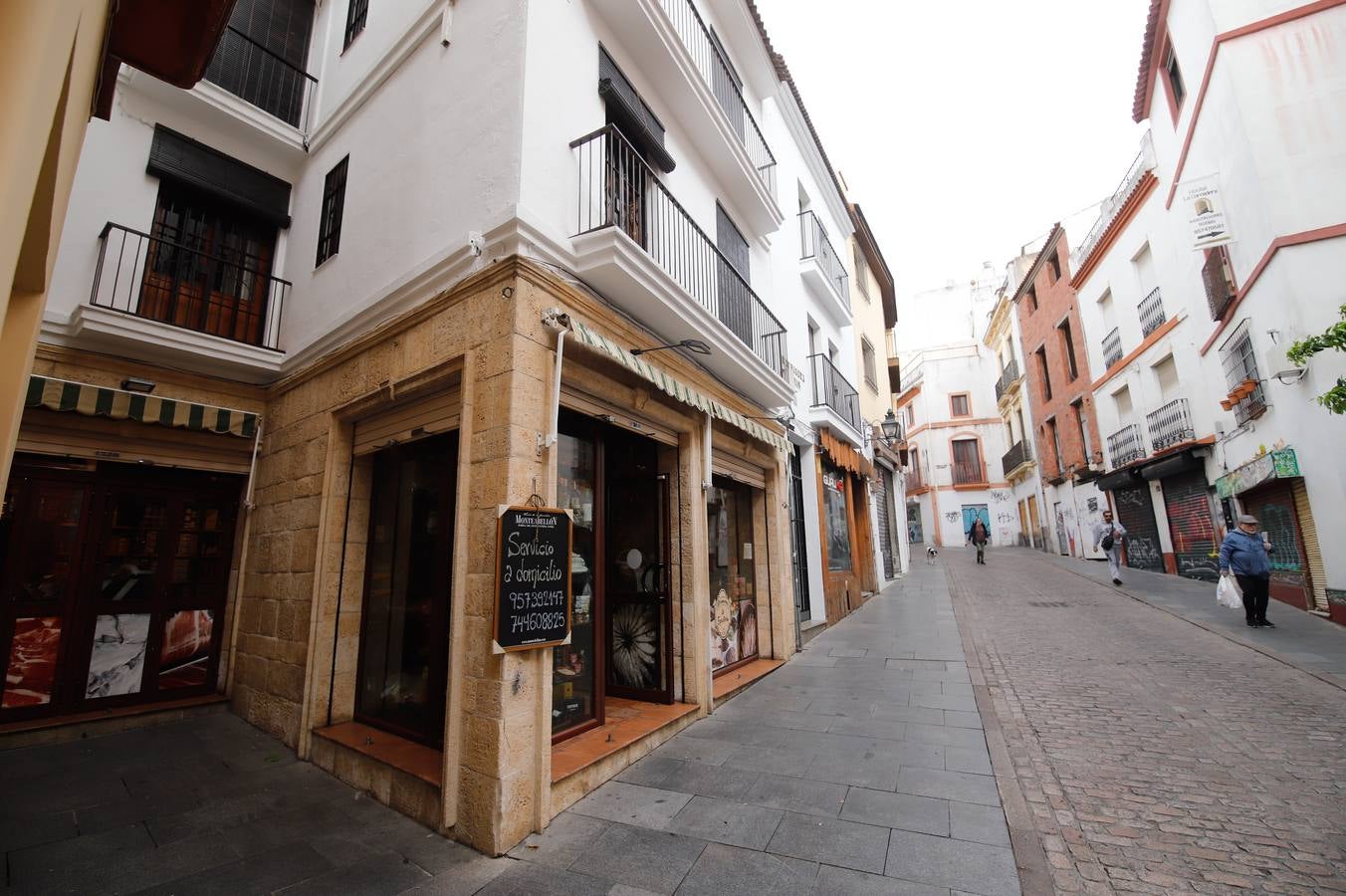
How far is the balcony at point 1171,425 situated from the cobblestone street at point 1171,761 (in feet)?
21.1

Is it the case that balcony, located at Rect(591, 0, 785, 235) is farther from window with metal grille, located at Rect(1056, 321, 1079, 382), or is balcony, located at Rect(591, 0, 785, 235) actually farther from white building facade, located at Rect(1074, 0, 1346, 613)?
window with metal grille, located at Rect(1056, 321, 1079, 382)

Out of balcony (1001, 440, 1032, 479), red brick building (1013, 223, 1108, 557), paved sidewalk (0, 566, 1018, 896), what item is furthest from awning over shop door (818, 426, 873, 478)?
balcony (1001, 440, 1032, 479)

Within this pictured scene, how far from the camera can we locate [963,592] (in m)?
12.7

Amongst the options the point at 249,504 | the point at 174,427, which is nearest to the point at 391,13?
the point at 174,427

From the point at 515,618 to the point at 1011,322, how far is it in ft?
95.1

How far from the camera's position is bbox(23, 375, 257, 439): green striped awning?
16.2 feet

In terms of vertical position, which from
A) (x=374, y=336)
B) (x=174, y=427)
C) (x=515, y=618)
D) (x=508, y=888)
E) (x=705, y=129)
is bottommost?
(x=508, y=888)

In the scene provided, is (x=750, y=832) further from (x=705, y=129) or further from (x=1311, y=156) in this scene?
(x=1311, y=156)

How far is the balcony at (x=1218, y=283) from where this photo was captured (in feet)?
32.6

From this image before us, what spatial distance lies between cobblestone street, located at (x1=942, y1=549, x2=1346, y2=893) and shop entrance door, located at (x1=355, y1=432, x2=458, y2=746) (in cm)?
394

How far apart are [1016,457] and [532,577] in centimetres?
2880

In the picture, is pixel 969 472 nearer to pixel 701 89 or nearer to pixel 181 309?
pixel 701 89

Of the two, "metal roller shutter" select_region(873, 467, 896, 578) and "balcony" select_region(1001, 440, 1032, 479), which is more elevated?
"balcony" select_region(1001, 440, 1032, 479)

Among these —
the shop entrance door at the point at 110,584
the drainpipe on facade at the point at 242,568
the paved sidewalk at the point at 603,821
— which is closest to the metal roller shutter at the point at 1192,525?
the paved sidewalk at the point at 603,821
